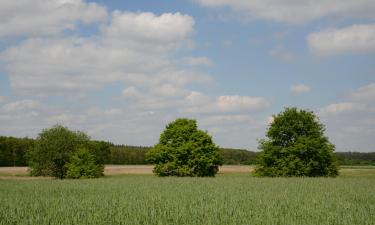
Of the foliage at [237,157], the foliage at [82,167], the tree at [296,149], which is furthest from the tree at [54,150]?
the foliage at [237,157]

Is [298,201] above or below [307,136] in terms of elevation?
below

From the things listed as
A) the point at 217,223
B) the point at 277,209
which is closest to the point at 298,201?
the point at 277,209

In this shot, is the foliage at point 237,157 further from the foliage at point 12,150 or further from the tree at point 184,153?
the tree at point 184,153

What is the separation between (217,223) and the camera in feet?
44.5

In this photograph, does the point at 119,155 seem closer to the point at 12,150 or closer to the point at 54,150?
the point at 12,150

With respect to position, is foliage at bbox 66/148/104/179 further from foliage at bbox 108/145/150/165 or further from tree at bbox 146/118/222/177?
foliage at bbox 108/145/150/165

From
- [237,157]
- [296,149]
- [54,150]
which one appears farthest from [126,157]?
[296,149]

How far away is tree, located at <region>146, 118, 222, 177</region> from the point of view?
5418 centimetres

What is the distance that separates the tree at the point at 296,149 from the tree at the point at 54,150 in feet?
88.5

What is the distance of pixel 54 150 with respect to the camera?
65.8 meters

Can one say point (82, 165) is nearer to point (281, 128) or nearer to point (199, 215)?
point (281, 128)

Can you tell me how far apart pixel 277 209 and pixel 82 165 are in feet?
141

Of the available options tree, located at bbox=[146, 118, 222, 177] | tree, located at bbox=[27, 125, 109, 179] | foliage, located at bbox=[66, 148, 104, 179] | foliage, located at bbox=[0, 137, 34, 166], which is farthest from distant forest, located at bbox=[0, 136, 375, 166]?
tree, located at bbox=[146, 118, 222, 177]

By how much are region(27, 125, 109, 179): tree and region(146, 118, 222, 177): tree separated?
48.8 feet
